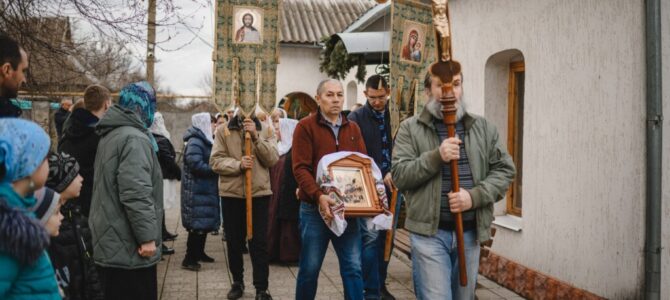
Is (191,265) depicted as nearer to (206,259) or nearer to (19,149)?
(206,259)

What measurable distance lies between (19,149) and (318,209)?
2692 mm

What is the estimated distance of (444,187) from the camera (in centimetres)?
377

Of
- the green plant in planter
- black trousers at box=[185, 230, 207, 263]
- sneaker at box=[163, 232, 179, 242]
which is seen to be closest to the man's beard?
black trousers at box=[185, 230, 207, 263]

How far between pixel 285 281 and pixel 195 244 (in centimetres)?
129

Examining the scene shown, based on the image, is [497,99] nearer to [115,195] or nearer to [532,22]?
[532,22]

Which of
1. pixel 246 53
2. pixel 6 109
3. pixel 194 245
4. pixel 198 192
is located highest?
pixel 246 53

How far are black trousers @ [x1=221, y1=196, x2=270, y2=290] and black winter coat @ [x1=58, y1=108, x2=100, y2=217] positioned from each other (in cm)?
173

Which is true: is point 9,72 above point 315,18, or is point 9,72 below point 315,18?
below

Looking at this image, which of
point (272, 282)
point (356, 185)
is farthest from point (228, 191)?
point (356, 185)

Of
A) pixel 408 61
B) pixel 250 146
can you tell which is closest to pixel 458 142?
pixel 250 146

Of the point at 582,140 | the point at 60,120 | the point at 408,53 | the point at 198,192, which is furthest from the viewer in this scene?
the point at 60,120

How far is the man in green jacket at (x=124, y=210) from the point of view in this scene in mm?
3867

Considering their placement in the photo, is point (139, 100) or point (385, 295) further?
point (385, 295)

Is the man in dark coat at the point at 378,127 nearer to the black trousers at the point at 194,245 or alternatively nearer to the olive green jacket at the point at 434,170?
the olive green jacket at the point at 434,170
